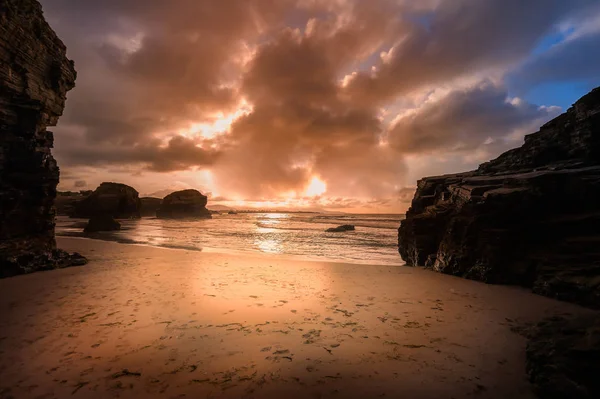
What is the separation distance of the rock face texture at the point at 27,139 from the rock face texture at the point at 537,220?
17.3 metres

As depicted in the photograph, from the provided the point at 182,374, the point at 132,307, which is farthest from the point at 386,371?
the point at 132,307

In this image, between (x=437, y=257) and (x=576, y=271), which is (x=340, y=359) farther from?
(x=437, y=257)

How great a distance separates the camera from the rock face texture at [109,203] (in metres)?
54.8

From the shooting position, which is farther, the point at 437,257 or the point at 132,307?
the point at 437,257

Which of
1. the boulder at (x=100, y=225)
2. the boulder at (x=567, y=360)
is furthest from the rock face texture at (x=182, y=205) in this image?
the boulder at (x=567, y=360)

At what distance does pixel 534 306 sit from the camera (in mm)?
7062

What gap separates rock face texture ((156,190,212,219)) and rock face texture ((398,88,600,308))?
232 feet

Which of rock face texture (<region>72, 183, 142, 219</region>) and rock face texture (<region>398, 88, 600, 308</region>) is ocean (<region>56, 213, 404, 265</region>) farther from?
rock face texture (<region>72, 183, 142, 219</region>)

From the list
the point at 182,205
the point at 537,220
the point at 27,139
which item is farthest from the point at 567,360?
the point at 182,205

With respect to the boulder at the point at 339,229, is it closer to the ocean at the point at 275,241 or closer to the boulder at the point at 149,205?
the ocean at the point at 275,241

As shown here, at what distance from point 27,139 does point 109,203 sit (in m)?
52.1

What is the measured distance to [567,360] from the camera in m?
3.50

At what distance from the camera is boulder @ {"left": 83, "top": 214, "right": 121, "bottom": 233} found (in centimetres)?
2833

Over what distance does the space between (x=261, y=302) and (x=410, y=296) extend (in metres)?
4.70
